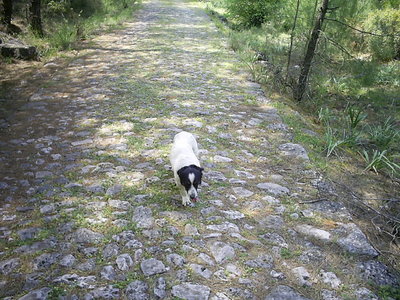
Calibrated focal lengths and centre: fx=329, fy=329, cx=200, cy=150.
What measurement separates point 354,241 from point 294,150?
2.23 metres

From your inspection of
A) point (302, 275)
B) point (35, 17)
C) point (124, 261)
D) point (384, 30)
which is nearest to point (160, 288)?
point (124, 261)

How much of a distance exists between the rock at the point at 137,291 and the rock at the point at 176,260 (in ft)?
1.19

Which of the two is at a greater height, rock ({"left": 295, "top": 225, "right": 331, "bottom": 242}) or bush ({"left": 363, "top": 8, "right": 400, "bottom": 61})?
bush ({"left": 363, "top": 8, "right": 400, "bottom": 61})

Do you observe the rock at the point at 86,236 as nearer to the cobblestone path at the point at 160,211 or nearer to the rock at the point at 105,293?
the cobblestone path at the point at 160,211

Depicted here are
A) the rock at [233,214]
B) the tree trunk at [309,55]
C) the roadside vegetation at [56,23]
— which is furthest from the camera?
the roadside vegetation at [56,23]

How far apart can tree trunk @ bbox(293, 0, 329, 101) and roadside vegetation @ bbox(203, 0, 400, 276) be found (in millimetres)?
21

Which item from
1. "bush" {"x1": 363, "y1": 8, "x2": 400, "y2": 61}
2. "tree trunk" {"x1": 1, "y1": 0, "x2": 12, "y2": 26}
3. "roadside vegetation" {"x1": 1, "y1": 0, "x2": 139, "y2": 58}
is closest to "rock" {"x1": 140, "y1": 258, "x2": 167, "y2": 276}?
"roadside vegetation" {"x1": 1, "y1": 0, "x2": 139, "y2": 58}

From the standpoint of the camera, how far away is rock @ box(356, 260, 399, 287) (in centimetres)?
310

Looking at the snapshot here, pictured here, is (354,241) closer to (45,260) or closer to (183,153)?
(183,153)

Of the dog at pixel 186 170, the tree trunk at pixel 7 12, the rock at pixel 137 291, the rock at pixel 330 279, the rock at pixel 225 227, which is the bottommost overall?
the rock at pixel 330 279

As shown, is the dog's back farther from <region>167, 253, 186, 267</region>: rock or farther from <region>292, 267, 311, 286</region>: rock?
<region>292, 267, 311, 286</region>: rock

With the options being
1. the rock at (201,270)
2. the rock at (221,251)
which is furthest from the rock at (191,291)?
the rock at (221,251)

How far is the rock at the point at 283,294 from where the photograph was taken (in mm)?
2871

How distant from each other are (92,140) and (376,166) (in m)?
4.81
